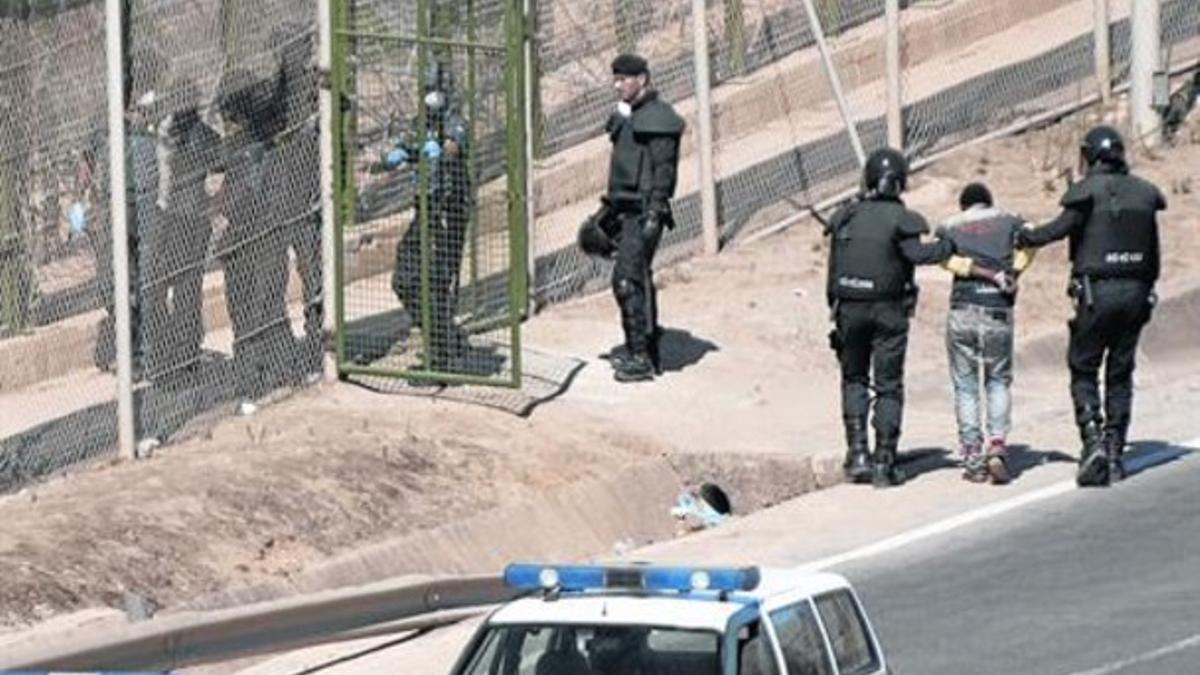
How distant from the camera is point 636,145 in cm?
2106

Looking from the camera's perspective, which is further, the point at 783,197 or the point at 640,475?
the point at 783,197

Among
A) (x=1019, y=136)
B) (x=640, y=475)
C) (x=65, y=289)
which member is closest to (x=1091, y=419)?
(x=640, y=475)

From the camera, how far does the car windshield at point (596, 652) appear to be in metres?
11.7

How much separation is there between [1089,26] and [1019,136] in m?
1.37

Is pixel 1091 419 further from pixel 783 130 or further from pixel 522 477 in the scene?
pixel 783 130

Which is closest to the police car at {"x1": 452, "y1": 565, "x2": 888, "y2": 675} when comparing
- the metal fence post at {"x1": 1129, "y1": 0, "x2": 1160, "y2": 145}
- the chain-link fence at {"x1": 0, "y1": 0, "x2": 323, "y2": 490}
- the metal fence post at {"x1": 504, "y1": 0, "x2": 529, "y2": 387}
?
the chain-link fence at {"x1": 0, "y1": 0, "x2": 323, "y2": 490}

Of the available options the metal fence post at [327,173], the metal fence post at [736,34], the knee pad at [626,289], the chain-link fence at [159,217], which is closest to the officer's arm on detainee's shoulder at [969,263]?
the knee pad at [626,289]

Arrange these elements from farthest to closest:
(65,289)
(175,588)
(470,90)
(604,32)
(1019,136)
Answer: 1. (1019,136)
2. (604,32)
3. (470,90)
4. (65,289)
5. (175,588)

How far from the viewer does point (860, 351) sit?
19203mm

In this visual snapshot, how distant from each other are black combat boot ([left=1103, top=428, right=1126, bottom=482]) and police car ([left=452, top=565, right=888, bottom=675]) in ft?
24.0

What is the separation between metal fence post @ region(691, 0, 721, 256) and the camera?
23891 mm

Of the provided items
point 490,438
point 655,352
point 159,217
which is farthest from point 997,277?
point 159,217

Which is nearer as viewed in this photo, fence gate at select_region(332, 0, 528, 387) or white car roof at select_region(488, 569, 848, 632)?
white car roof at select_region(488, 569, 848, 632)

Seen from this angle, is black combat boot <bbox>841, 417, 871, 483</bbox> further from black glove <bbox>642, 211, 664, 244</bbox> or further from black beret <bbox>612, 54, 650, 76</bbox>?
black beret <bbox>612, 54, 650, 76</bbox>
